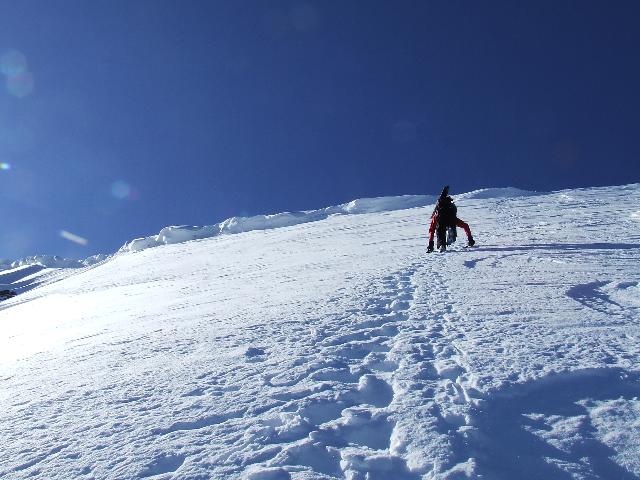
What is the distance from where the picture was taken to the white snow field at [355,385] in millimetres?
2383

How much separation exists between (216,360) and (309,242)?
13.7 meters

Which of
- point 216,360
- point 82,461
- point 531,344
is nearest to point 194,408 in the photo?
point 82,461

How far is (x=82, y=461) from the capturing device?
8.40ft

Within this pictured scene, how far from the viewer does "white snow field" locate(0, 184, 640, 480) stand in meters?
2.38

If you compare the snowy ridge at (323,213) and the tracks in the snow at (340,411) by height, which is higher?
the snowy ridge at (323,213)

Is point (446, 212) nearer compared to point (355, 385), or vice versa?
point (355, 385)

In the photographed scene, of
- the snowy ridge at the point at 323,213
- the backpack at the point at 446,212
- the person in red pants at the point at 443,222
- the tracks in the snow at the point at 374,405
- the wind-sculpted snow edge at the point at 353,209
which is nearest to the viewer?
the tracks in the snow at the point at 374,405

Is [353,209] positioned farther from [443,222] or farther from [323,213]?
[443,222]

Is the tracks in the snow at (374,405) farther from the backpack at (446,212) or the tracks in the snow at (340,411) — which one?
the backpack at (446,212)

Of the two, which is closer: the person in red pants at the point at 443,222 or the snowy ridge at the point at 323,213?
the person in red pants at the point at 443,222

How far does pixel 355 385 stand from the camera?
326 centimetres

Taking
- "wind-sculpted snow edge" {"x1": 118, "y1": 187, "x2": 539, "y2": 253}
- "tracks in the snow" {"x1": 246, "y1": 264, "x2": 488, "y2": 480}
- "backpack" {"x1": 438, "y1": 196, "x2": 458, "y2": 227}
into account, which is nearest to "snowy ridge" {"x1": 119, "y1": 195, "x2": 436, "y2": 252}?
"wind-sculpted snow edge" {"x1": 118, "y1": 187, "x2": 539, "y2": 253}

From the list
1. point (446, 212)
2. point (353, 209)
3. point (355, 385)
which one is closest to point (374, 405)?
point (355, 385)

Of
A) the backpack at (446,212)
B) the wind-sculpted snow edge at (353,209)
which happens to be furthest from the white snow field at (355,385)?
the wind-sculpted snow edge at (353,209)
